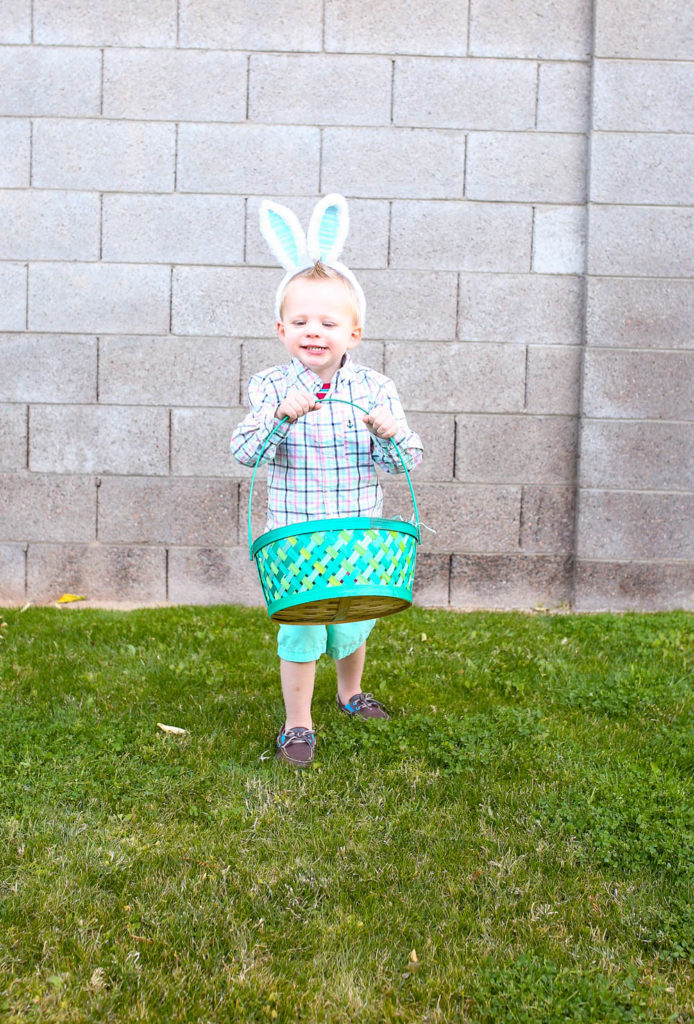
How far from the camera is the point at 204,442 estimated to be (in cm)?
468

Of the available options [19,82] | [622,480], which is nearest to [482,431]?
[622,480]

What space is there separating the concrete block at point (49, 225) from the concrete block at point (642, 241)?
8.44 ft

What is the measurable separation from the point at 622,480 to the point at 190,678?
2.51m

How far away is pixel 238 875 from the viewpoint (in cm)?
214

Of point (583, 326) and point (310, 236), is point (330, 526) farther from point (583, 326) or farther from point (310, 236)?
point (583, 326)

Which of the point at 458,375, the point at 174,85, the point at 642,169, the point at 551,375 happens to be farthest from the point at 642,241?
the point at 174,85

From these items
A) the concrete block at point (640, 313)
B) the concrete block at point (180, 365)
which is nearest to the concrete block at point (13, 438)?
the concrete block at point (180, 365)

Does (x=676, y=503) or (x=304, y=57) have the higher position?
(x=304, y=57)

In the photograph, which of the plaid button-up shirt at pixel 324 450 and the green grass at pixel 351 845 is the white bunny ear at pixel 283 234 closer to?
the plaid button-up shirt at pixel 324 450

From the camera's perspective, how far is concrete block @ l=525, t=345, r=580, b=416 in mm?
4648

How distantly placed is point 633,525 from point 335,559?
2866 mm

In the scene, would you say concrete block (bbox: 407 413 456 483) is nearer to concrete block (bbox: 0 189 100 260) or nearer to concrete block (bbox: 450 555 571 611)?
concrete block (bbox: 450 555 571 611)

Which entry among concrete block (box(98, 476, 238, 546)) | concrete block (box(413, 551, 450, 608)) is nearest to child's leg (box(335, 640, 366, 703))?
concrete block (box(413, 551, 450, 608))

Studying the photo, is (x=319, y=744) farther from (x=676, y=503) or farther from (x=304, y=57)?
(x=304, y=57)
